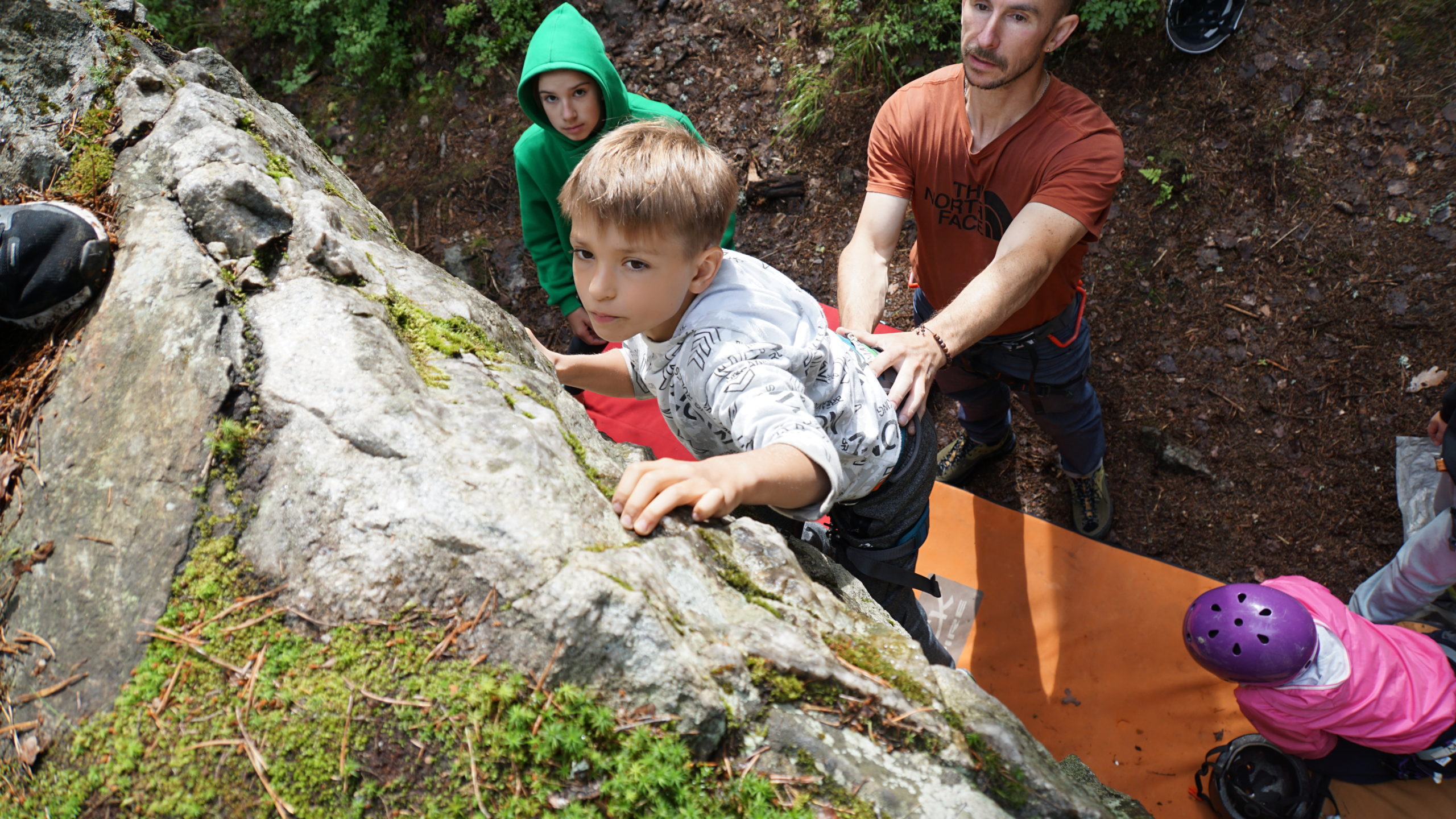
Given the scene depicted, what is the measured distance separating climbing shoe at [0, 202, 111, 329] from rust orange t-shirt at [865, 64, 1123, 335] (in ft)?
9.56

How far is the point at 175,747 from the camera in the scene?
51.2 inches

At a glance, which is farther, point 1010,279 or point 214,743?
point 1010,279

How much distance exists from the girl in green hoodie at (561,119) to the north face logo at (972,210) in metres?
1.03

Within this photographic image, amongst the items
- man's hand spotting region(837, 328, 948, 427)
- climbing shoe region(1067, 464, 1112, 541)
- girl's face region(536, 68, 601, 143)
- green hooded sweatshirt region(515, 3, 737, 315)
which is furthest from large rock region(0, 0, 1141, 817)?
climbing shoe region(1067, 464, 1112, 541)

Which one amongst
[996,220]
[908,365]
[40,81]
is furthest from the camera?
[996,220]

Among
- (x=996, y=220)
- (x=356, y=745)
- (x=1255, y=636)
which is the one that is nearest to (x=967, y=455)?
(x=996, y=220)

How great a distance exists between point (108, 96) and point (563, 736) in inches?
110

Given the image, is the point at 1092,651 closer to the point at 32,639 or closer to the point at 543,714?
the point at 543,714

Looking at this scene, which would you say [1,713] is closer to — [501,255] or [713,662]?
[713,662]

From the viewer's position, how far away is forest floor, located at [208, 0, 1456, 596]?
427cm

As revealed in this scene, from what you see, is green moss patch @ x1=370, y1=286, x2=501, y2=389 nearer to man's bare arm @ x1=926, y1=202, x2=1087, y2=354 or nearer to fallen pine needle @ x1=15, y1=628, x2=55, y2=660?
fallen pine needle @ x1=15, y1=628, x2=55, y2=660

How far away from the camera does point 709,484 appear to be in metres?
1.67

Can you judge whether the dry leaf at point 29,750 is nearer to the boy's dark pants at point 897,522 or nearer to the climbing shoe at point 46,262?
the climbing shoe at point 46,262

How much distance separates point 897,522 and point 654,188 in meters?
1.52
